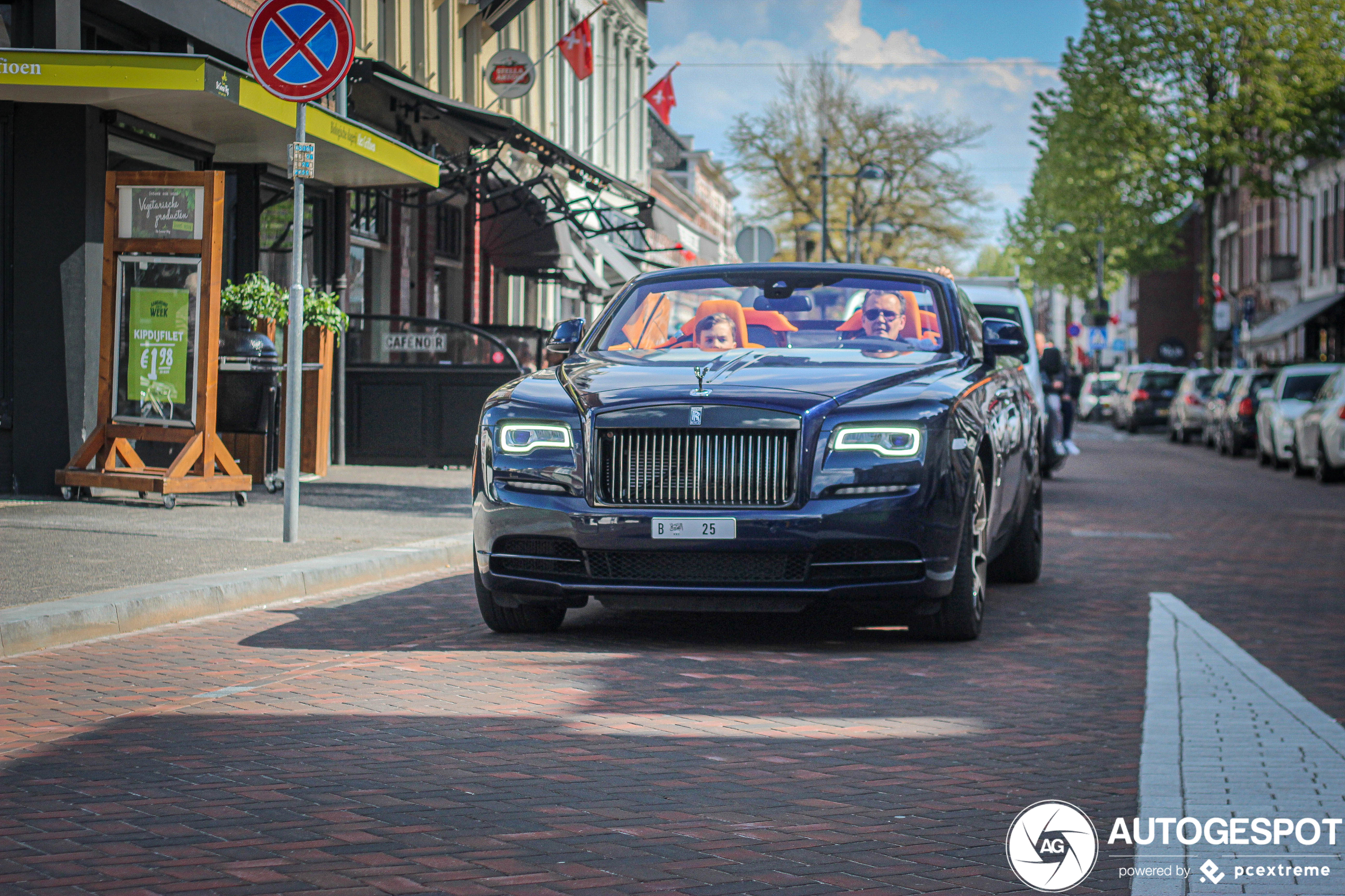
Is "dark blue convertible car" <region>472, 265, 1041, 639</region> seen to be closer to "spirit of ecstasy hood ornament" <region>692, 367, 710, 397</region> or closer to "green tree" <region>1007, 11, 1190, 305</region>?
"spirit of ecstasy hood ornament" <region>692, 367, 710, 397</region>

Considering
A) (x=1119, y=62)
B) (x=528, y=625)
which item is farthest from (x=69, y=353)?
(x=1119, y=62)

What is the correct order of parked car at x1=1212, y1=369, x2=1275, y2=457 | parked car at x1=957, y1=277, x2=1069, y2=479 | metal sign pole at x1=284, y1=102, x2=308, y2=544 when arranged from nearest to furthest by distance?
1. metal sign pole at x1=284, y1=102, x2=308, y2=544
2. parked car at x1=957, y1=277, x2=1069, y2=479
3. parked car at x1=1212, y1=369, x2=1275, y2=457

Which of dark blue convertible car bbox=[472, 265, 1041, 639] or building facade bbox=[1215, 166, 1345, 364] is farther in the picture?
building facade bbox=[1215, 166, 1345, 364]

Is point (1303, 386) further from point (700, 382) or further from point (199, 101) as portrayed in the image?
point (700, 382)

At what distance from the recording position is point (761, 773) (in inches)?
205

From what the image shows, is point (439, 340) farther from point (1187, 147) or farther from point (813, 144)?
point (813, 144)

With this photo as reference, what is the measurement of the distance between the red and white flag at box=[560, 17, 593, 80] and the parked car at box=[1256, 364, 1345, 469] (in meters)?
12.0

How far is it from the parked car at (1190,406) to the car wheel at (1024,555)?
2961 centimetres

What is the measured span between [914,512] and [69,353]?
28.0ft

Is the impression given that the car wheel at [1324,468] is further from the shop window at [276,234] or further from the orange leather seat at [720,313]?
the orange leather seat at [720,313]

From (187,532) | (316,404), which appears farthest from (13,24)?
(187,532)

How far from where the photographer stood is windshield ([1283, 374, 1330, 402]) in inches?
1110

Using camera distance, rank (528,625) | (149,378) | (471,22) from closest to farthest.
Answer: (528,625) < (149,378) < (471,22)

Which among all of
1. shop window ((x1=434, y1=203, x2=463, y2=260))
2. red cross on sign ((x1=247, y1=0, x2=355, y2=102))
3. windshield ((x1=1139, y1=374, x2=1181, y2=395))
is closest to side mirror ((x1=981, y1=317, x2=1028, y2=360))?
red cross on sign ((x1=247, y1=0, x2=355, y2=102))
